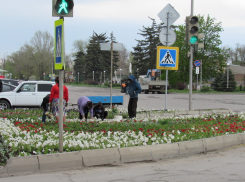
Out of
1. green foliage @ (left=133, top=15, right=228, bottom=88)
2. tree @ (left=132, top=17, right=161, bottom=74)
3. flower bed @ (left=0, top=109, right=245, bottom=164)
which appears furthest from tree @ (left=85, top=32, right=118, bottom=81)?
flower bed @ (left=0, top=109, right=245, bottom=164)

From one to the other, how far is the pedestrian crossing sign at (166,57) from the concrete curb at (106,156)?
5436mm

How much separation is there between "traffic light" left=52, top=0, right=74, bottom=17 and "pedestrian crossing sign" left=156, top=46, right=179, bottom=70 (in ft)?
22.9

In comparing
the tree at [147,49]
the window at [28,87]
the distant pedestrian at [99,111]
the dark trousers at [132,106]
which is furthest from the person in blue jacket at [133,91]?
the tree at [147,49]

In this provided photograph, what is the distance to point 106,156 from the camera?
5648 mm

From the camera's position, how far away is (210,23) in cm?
5050

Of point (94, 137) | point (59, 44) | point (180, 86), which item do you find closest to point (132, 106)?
point (94, 137)

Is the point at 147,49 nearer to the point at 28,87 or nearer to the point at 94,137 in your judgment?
the point at 28,87

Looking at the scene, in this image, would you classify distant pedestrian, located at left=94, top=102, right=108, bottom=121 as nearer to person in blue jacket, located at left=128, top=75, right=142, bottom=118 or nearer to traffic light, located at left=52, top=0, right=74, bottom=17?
person in blue jacket, located at left=128, top=75, right=142, bottom=118

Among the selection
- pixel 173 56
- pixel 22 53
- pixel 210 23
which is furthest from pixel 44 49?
pixel 173 56

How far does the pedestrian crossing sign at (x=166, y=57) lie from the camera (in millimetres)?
12039

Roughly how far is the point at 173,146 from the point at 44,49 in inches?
3015

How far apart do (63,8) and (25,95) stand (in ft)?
35.0

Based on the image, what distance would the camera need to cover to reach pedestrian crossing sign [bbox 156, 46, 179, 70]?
12.0 metres

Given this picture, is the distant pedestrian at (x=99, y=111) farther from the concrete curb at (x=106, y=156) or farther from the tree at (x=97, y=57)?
the tree at (x=97, y=57)
